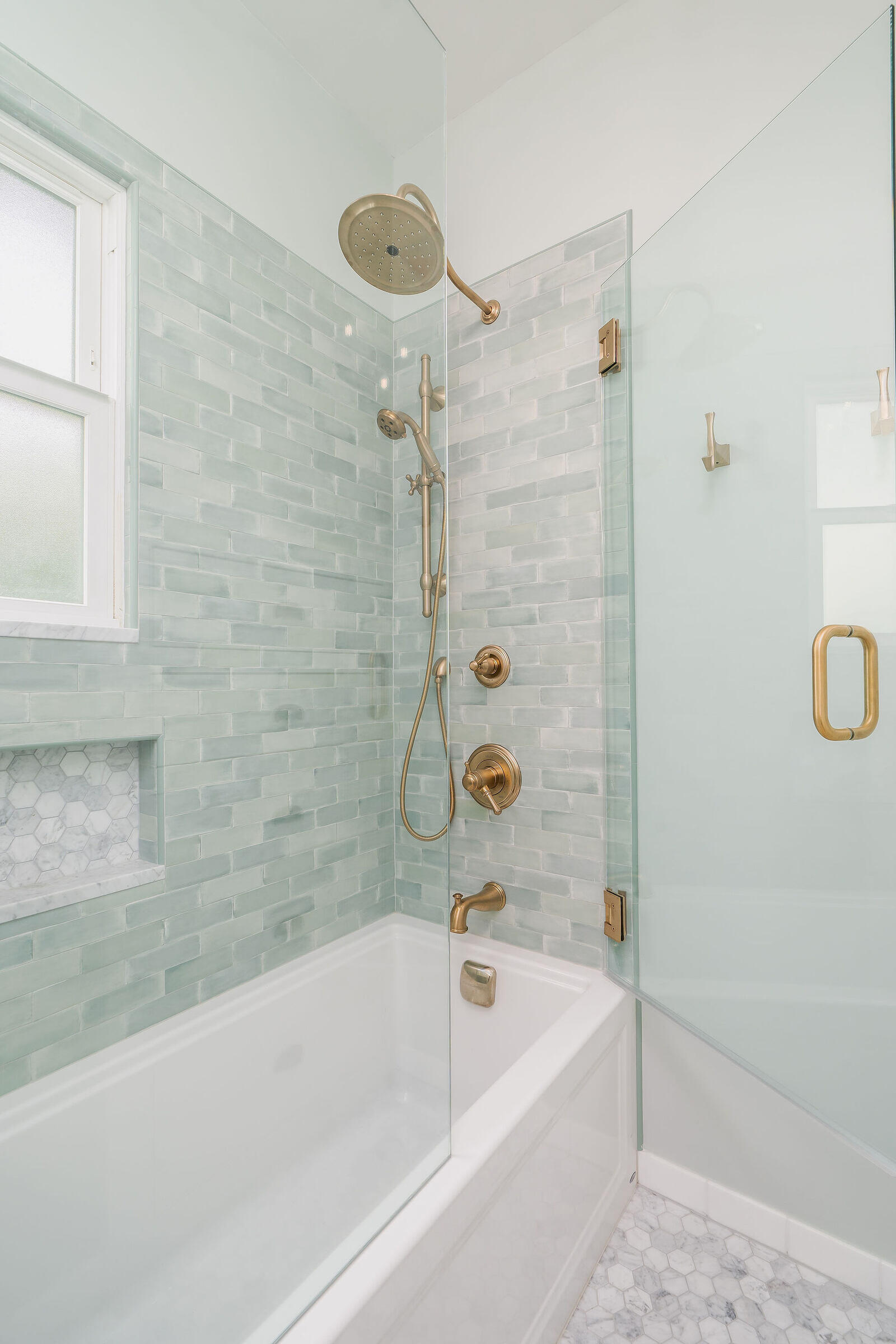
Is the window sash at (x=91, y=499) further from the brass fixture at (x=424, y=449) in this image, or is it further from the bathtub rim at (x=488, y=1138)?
the bathtub rim at (x=488, y=1138)

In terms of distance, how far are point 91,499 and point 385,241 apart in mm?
707

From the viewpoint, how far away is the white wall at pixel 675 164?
1.42 metres

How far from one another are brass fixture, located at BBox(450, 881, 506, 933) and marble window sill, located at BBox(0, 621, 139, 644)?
1.03 metres

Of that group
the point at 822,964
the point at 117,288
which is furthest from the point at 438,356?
the point at 822,964

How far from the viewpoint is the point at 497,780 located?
73.6 inches

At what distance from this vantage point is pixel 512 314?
190cm

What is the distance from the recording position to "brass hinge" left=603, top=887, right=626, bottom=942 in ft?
5.34

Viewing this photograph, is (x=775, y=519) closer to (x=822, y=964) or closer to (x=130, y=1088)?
(x=822, y=964)

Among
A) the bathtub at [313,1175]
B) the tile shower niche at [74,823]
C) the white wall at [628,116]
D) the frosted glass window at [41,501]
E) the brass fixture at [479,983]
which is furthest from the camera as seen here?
the brass fixture at [479,983]

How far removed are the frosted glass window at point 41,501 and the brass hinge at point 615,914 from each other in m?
1.37

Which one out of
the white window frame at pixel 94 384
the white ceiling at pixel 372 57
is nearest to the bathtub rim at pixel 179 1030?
the white window frame at pixel 94 384

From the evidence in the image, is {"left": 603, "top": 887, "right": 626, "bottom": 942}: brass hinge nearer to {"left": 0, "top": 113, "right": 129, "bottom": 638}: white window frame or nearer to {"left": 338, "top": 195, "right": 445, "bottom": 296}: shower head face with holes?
{"left": 0, "top": 113, "right": 129, "bottom": 638}: white window frame

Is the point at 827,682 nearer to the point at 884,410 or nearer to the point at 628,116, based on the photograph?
the point at 884,410

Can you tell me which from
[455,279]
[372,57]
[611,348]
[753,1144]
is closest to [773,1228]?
[753,1144]
